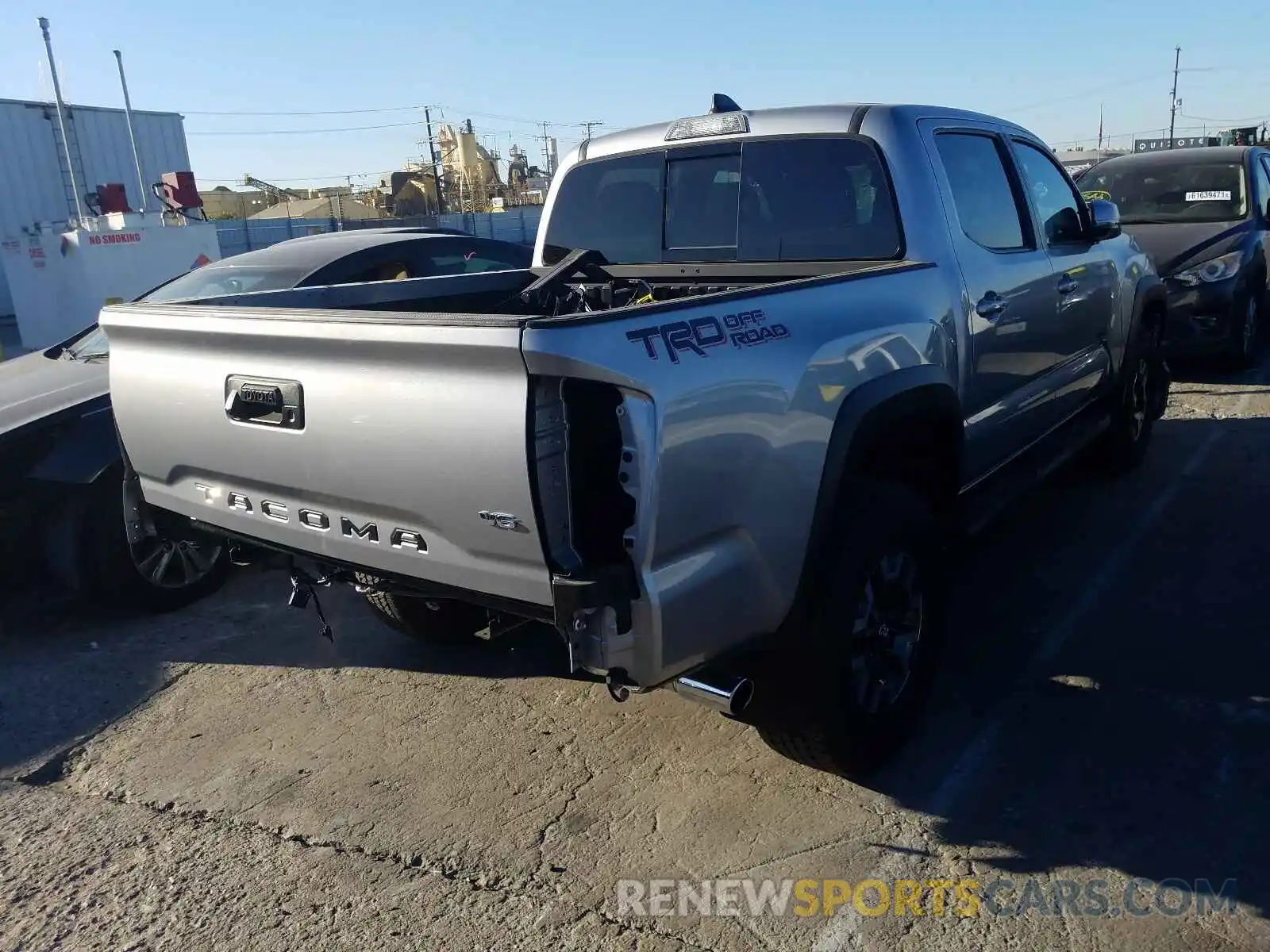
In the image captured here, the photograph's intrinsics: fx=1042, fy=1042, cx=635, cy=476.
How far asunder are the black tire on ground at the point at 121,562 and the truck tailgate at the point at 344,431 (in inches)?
59.4

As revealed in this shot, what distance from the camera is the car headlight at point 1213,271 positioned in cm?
838

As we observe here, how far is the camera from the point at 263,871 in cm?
303

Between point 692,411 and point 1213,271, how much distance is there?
763 centimetres

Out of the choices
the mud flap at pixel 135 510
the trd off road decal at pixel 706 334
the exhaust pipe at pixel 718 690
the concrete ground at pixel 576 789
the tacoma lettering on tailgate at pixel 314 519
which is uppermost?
the trd off road decal at pixel 706 334

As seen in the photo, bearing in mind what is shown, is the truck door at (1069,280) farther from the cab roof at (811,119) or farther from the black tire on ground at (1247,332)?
the black tire on ground at (1247,332)

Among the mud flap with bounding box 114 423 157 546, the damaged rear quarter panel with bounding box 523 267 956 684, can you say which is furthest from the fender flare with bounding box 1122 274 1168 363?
the mud flap with bounding box 114 423 157 546

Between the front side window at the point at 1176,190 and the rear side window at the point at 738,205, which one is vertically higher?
the rear side window at the point at 738,205

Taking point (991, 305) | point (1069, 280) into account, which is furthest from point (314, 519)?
point (1069, 280)

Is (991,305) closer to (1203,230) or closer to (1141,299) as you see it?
(1141,299)

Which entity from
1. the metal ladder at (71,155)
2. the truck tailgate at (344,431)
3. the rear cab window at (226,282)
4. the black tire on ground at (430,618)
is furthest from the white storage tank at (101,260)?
the truck tailgate at (344,431)

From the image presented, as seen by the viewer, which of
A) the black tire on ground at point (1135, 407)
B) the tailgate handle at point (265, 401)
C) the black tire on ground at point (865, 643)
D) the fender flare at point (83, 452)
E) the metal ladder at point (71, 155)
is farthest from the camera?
the metal ladder at point (71, 155)

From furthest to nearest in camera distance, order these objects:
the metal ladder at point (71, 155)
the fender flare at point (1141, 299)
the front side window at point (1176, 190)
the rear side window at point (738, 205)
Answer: the metal ladder at point (71, 155)
the front side window at point (1176, 190)
the fender flare at point (1141, 299)
the rear side window at point (738, 205)

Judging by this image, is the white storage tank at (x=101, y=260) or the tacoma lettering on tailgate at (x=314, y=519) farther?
the white storage tank at (x=101, y=260)

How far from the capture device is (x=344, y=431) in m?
2.73
